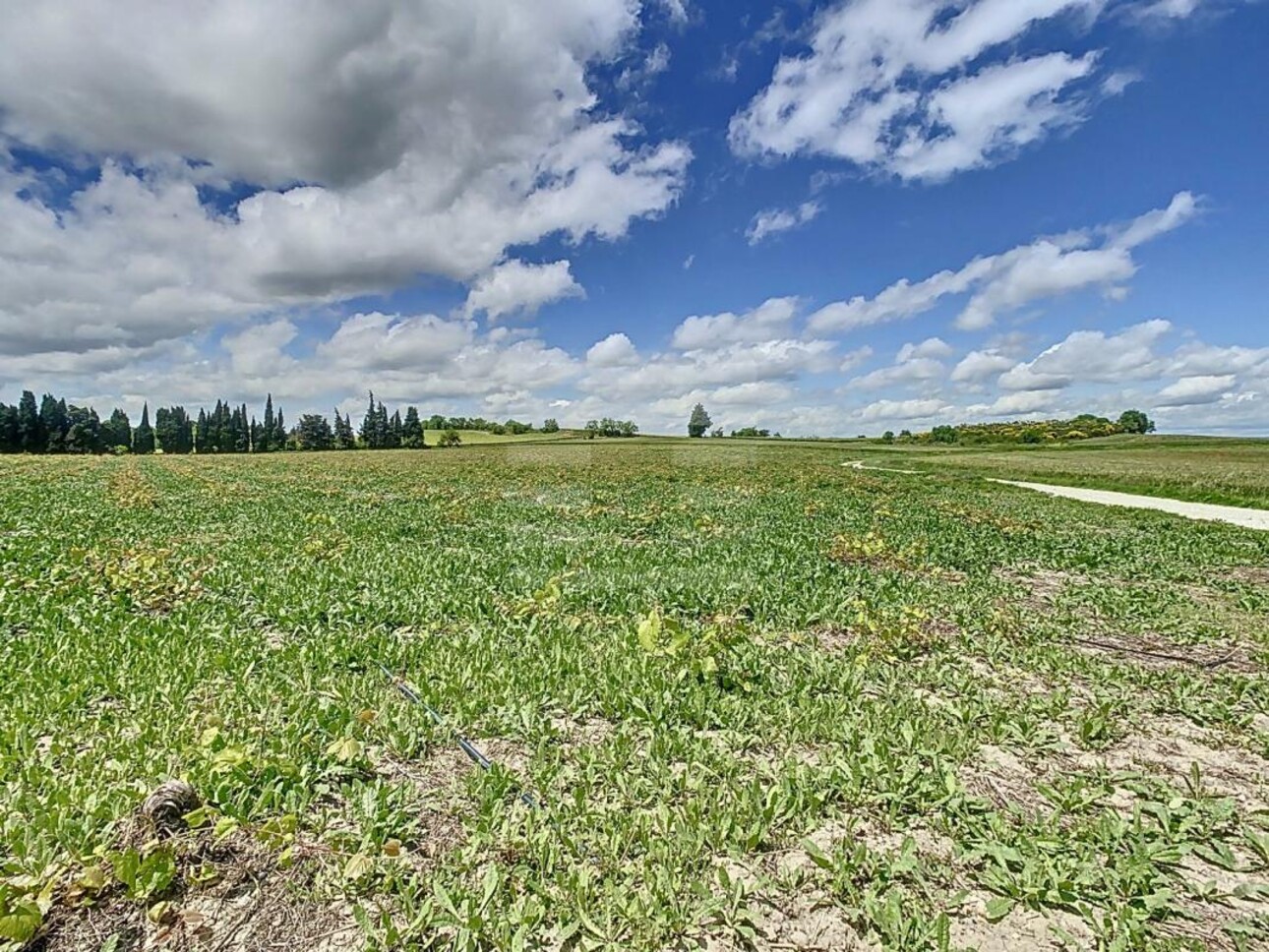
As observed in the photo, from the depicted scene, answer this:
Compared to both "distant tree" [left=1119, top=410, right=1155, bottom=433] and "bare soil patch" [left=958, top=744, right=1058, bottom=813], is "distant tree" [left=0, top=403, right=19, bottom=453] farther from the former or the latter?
"distant tree" [left=1119, top=410, right=1155, bottom=433]

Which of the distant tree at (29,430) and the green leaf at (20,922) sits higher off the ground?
the distant tree at (29,430)

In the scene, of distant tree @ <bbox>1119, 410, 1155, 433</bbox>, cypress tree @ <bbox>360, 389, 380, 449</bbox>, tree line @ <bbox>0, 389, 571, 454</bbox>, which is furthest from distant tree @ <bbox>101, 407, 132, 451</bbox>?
distant tree @ <bbox>1119, 410, 1155, 433</bbox>

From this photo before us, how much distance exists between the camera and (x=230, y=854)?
A: 9.45 feet

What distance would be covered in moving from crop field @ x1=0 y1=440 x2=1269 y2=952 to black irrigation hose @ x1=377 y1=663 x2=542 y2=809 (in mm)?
48

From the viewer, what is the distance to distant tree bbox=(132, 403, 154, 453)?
376 feet

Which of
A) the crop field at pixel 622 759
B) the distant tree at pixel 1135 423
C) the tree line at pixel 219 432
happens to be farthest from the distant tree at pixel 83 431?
the distant tree at pixel 1135 423

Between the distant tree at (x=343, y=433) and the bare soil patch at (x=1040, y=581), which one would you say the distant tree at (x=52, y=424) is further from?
the bare soil patch at (x=1040, y=581)

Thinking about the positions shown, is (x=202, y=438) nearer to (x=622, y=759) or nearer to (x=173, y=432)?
(x=173, y=432)

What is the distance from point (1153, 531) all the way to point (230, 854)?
1849cm

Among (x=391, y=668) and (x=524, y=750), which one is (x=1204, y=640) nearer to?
(x=524, y=750)

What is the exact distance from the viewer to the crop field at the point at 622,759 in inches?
101

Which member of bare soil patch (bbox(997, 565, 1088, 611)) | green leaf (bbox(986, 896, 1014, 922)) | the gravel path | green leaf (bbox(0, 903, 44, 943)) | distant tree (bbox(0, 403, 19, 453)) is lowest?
the gravel path

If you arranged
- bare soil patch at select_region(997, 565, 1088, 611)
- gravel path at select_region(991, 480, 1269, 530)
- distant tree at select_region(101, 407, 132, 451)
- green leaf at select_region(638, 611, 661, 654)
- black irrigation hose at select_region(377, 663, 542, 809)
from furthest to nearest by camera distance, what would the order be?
distant tree at select_region(101, 407, 132, 451)
gravel path at select_region(991, 480, 1269, 530)
bare soil patch at select_region(997, 565, 1088, 611)
green leaf at select_region(638, 611, 661, 654)
black irrigation hose at select_region(377, 663, 542, 809)

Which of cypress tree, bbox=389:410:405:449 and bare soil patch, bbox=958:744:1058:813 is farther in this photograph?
cypress tree, bbox=389:410:405:449
